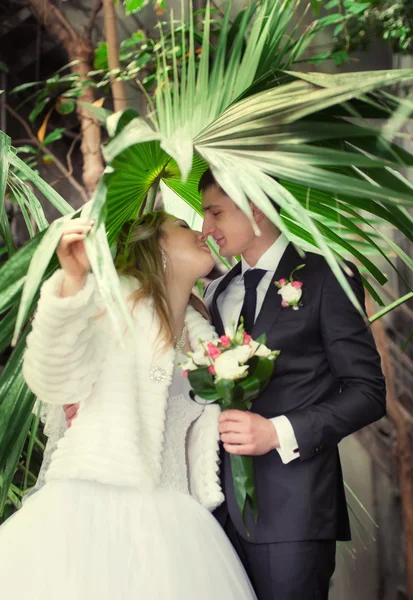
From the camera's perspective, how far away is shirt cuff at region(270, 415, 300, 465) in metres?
1.54

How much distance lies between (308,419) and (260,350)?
0.67 feet

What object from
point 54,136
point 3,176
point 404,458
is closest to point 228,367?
point 3,176

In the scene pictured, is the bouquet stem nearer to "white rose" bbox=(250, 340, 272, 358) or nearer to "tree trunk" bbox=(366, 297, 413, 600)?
"white rose" bbox=(250, 340, 272, 358)

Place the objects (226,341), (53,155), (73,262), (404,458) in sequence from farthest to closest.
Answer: (53,155)
(404,458)
(226,341)
(73,262)

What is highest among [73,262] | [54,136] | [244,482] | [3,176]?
[3,176]

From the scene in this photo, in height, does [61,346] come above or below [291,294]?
above

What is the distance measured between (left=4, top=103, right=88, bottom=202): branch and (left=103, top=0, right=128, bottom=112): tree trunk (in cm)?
38

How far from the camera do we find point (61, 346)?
141 cm

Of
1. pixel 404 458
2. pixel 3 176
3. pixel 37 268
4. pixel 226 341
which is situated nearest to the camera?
pixel 37 268

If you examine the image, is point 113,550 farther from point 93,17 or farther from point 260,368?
point 93,17

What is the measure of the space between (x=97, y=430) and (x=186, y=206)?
36.0 inches

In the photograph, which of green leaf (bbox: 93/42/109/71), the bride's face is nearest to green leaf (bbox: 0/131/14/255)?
the bride's face

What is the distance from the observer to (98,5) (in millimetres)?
3281

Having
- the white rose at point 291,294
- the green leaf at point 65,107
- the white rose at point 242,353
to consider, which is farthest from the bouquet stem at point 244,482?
the green leaf at point 65,107
